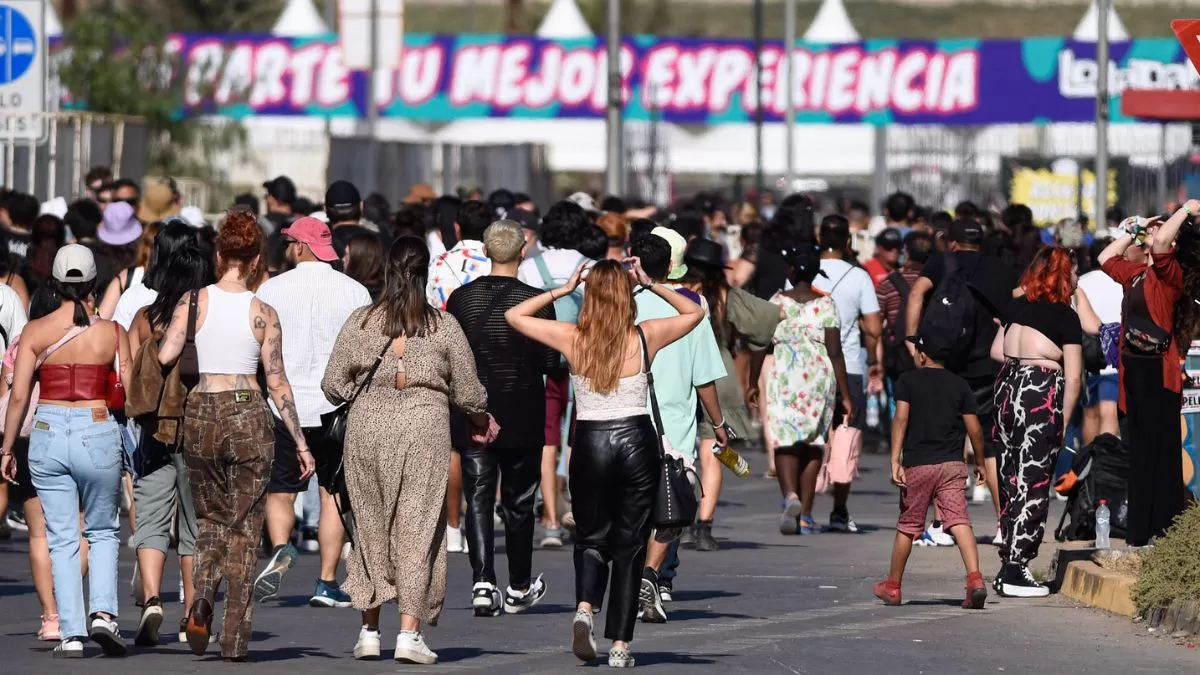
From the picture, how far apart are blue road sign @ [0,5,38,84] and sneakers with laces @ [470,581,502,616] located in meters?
7.47

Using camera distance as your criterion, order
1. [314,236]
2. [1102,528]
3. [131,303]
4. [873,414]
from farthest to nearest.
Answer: [873,414] < [1102,528] < [131,303] < [314,236]

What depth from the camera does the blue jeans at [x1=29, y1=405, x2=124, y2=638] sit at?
32.4 ft

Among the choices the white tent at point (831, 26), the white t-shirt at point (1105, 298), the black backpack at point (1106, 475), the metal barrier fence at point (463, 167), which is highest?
the white tent at point (831, 26)

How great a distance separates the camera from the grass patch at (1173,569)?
1073 centimetres

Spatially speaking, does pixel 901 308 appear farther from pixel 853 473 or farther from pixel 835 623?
pixel 835 623

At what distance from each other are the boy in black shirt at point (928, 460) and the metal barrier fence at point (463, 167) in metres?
17.0

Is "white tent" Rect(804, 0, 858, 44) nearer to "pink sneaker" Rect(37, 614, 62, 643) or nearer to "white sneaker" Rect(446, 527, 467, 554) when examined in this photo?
"white sneaker" Rect(446, 527, 467, 554)

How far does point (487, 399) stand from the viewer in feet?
35.6

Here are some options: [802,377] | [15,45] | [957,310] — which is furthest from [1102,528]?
[15,45]

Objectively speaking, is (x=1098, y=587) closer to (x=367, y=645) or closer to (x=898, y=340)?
(x=367, y=645)

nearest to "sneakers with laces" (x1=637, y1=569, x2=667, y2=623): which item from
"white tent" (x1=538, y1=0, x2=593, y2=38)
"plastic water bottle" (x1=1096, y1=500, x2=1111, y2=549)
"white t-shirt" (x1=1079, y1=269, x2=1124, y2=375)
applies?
"plastic water bottle" (x1=1096, y1=500, x2=1111, y2=549)

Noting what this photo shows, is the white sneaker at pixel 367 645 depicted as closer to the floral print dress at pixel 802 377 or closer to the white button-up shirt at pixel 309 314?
the white button-up shirt at pixel 309 314

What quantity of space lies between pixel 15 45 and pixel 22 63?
0.53 feet

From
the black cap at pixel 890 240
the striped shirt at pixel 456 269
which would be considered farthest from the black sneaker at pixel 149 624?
the black cap at pixel 890 240
